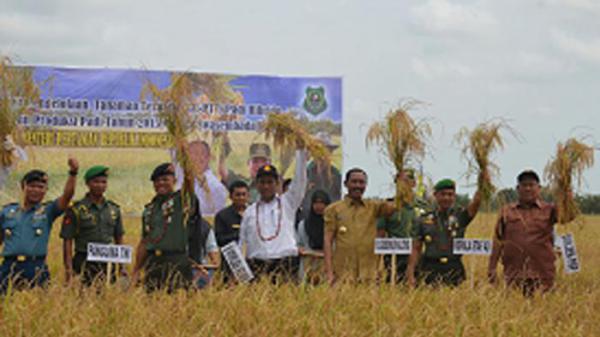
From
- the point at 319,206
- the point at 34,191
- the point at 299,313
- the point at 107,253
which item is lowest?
the point at 299,313

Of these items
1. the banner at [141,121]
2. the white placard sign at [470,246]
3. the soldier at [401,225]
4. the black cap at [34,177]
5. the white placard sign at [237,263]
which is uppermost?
the banner at [141,121]

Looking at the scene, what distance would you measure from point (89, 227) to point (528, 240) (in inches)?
149

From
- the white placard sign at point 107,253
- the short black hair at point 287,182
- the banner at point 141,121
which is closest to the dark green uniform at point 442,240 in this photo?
the short black hair at point 287,182

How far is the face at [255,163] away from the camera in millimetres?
15580

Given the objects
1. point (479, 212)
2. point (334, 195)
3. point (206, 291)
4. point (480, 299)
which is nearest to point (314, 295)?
point (206, 291)

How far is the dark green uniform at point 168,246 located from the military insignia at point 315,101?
853 centimetres

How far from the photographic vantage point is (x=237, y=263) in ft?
24.8

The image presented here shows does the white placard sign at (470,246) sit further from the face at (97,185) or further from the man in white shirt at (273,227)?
the face at (97,185)

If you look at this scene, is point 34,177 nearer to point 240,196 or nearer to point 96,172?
point 96,172

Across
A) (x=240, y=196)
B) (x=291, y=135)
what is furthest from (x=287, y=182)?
(x=291, y=135)

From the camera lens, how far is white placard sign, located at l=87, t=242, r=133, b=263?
718cm

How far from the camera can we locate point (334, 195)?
15211 millimetres

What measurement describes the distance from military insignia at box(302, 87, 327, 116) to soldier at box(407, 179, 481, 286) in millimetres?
7777

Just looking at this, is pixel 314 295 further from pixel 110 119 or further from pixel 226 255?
pixel 110 119
